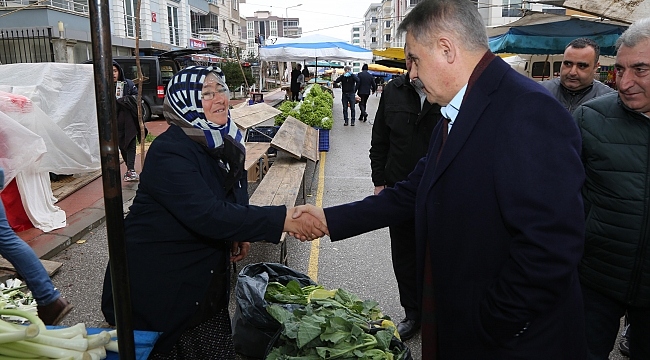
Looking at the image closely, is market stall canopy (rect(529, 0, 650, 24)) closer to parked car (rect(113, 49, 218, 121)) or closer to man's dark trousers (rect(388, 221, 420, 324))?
man's dark trousers (rect(388, 221, 420, 324))

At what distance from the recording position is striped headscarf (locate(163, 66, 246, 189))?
2.37 meters

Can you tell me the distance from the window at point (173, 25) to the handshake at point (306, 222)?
34.5 m

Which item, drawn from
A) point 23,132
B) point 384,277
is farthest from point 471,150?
point 23,132

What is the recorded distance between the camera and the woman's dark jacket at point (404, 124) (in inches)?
145

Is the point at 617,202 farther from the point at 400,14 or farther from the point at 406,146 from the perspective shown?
the point at 400,14

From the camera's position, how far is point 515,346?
5.63 feet

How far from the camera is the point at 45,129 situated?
683cm

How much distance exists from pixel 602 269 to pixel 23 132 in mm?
5188

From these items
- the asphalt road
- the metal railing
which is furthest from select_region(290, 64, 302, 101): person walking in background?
the asphalt road

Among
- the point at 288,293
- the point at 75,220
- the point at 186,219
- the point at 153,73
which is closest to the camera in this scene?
the point at 186,219

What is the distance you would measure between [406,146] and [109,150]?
277 centimetres

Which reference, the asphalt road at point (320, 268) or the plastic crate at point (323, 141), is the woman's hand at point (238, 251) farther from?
the plastic crate at point (323, 141)

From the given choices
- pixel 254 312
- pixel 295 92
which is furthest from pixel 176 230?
pixel 295 92

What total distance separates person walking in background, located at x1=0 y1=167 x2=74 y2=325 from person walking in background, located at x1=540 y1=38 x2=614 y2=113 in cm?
419
